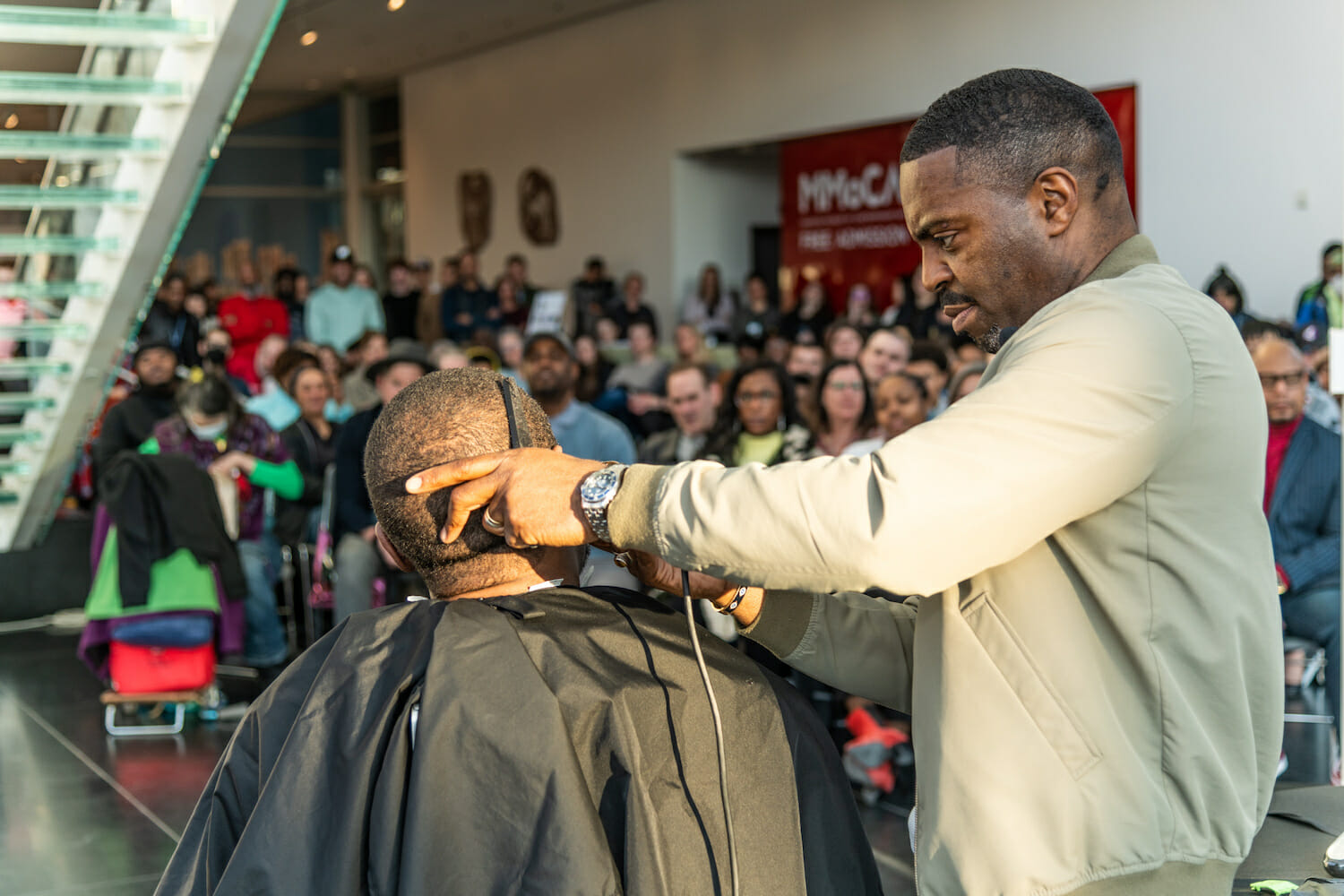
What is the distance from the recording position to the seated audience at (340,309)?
41.1 ft

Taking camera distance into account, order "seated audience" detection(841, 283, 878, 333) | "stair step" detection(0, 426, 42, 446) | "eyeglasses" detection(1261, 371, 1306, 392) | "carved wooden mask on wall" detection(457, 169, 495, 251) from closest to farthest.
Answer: "eyeglasses" detection(1261, 371, 1306, 392) → "stair step" detection(0, 426, 42, 446) → "seated audience" detection(841, 283, 878, 333) → "carved wooden mask on wall" detection(457, 169, 495, 251)

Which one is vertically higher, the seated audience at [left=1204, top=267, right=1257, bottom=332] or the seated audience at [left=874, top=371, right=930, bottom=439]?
the seated audience at [left=1204, top=267, right=1257, bottom=332]

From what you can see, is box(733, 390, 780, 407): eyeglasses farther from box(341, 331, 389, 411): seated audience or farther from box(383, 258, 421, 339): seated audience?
box(383, 258, 421, 339): seated audience

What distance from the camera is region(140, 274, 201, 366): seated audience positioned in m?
12.5

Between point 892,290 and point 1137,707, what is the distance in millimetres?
11977

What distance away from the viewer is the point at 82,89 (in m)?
5.22

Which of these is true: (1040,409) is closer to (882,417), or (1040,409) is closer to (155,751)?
(882,417)

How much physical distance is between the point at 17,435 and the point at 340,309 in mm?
6328

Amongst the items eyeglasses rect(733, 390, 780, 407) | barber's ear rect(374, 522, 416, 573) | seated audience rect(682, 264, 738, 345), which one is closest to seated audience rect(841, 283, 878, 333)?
seated audience rect(682, 264, 738, 345)

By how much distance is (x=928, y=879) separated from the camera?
1395 mm

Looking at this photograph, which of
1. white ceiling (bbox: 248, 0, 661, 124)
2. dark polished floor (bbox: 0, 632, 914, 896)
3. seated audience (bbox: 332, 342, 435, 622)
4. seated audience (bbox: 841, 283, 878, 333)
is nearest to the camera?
dark polished floor (bbox: 0, 632, 914, 896)

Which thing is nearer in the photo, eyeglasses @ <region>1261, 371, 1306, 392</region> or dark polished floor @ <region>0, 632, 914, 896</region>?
dark polished floor @ <region>0, 632, 914, 896</region>

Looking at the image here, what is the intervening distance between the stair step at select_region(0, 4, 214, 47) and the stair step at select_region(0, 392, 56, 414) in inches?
71.3

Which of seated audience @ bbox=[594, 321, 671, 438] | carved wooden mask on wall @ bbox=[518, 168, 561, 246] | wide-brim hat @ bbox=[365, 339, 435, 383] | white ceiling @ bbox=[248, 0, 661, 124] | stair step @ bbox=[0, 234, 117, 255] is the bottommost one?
seated audience @ bbox=[594, 321, 671, 438]
